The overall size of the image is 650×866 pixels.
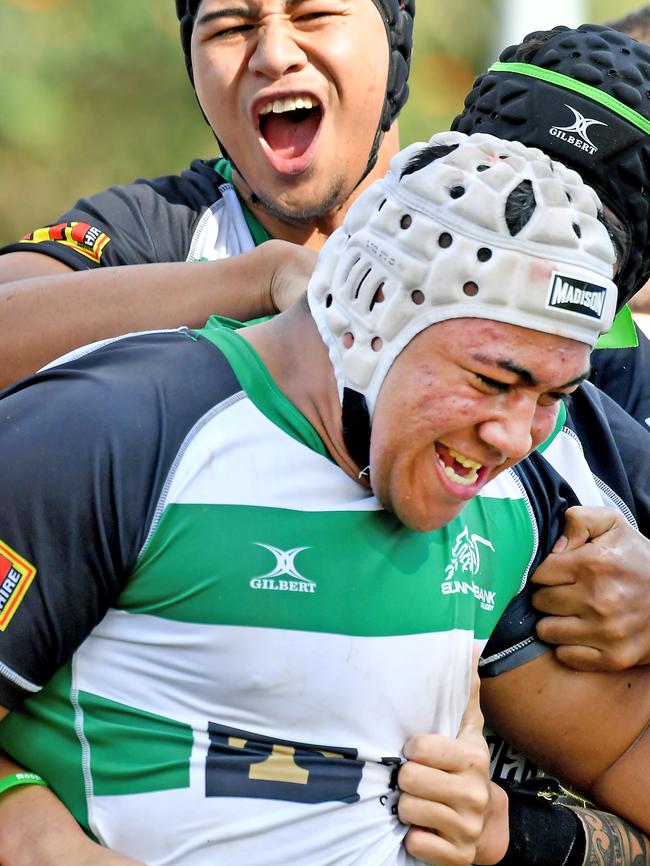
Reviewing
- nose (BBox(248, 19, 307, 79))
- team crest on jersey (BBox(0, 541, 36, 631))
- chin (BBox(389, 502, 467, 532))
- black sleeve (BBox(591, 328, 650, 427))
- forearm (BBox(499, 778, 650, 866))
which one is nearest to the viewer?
team crest on jersey (BBox(0, 541, 36, 631))

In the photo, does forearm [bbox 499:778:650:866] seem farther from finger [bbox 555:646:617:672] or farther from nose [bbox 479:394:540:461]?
nose [bbox 479:394:540:461]

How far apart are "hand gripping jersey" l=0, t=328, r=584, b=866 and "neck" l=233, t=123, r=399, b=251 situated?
155 centimetres

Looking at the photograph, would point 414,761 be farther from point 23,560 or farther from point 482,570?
point 23,560

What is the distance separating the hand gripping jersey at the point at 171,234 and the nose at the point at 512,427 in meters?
1.62

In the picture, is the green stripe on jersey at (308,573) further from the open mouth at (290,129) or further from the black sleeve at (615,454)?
the open mouth at (290,129)

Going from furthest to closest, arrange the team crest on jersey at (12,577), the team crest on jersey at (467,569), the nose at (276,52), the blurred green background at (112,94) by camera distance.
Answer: the blurred green background at (112,94) → the nose at (276,52) → the team crest on jersey at (467,569) → the team crest on jersey at (12,577)

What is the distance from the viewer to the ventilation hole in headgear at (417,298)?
2.30 meters

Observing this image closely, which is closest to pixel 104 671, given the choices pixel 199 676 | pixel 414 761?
pixel 199 676

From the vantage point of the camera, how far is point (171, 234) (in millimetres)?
3900

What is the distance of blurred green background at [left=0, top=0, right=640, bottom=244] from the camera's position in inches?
321

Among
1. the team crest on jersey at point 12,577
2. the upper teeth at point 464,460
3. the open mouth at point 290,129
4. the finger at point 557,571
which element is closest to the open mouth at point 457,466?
the upper teeth at point 464,460

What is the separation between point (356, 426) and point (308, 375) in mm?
152

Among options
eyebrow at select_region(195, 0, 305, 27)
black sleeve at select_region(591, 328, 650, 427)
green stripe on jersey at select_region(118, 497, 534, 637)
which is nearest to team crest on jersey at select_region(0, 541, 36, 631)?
green stripe on jersey at select_region(118, 497, 534, 637)

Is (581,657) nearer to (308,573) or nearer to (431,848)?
(431,848)
